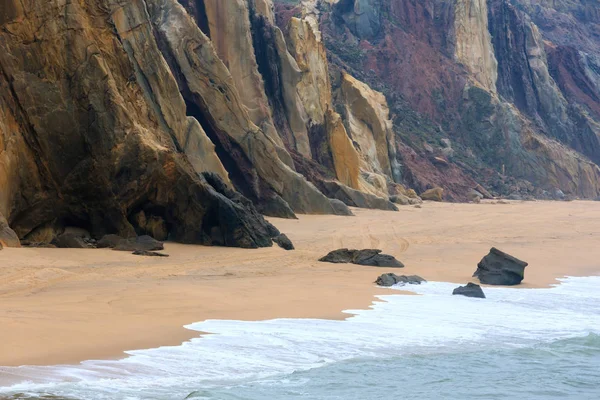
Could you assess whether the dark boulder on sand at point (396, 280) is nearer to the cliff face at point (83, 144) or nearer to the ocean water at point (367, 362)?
the ocean water at point (367, 362)

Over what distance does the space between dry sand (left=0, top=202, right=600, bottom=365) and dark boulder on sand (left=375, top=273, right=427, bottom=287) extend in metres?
0.21

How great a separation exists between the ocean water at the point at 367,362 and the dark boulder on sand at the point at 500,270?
7.58ft

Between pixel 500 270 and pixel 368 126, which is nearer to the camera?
pixel 500 270

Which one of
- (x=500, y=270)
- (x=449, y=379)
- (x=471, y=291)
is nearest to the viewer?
(x=449, y=379)

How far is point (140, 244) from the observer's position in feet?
44.0

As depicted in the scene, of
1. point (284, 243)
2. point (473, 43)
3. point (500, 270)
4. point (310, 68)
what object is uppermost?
point (473, 43)

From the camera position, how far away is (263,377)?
6.44m

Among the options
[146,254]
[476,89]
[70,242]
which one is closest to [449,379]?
[146,254]

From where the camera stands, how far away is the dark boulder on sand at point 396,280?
11719 mm

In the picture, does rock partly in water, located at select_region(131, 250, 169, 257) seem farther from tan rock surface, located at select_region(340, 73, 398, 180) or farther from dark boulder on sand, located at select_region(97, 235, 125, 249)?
tan rock surface, located at select_region(340, 73, 398, 180)

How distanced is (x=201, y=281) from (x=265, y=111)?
16.9 metres

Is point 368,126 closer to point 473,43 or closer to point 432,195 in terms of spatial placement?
point 432,195

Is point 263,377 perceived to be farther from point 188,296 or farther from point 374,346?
point 188,296

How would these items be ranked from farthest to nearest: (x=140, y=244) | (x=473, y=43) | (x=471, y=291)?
(x=473, y=43) < (x=140, y=244) < (x=471, y=291)
